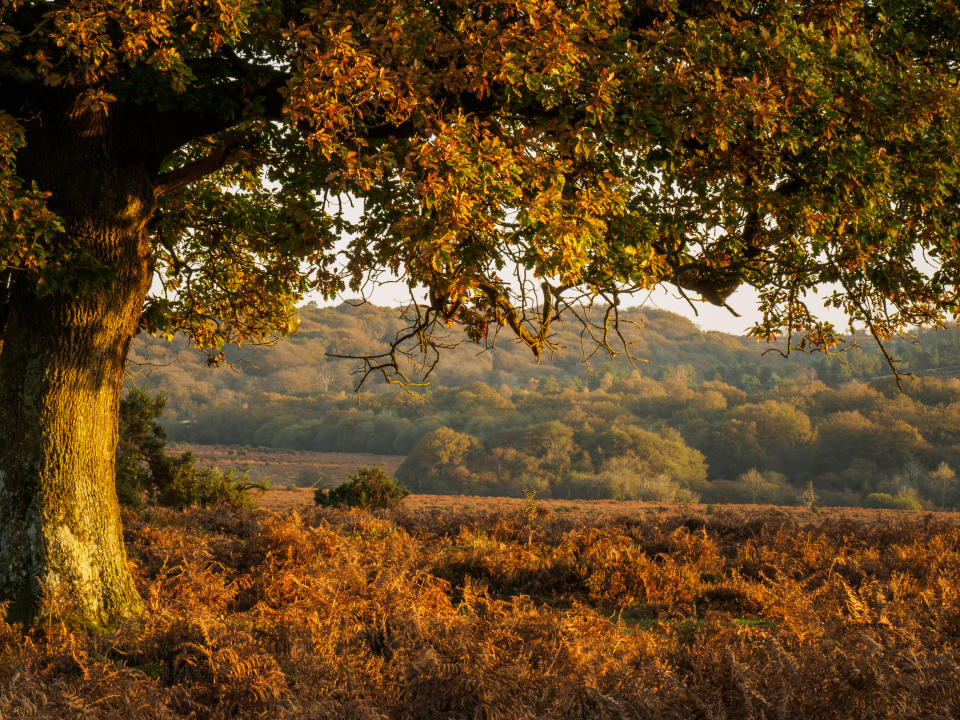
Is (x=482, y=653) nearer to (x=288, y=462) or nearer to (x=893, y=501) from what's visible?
(x=893, y=501)

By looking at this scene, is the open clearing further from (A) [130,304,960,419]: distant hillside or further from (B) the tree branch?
(B) the tree branch

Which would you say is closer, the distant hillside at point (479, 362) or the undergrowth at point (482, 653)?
the undergrowth at point (482, 653)

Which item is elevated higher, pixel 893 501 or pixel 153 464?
pixel 153 464

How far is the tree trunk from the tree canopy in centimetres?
29

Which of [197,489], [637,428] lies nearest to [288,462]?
[637,428]

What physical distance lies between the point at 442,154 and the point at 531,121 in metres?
1.81

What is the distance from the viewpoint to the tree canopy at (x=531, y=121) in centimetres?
633

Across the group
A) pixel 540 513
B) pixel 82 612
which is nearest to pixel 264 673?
pixel 82 612

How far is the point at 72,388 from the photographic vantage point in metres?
7.96

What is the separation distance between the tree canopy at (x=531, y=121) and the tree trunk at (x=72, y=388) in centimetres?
29

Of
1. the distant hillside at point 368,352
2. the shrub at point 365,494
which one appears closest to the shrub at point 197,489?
the shrub at point 365,494

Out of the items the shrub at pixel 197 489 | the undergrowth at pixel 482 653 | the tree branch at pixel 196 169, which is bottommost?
the shrub at pixel 197 489

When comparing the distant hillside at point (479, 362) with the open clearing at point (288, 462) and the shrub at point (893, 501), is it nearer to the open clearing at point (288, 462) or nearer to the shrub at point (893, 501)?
the open clearing at point (288, 462)

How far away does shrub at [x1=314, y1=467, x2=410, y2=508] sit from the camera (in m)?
20.2
